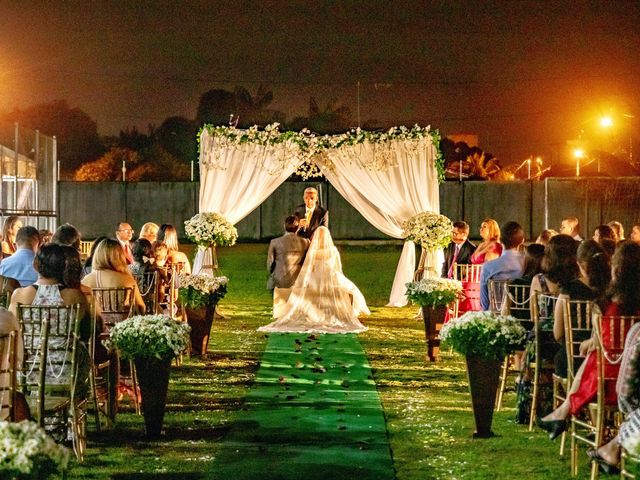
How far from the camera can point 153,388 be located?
7547mm

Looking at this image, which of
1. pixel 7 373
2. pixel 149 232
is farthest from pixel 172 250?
pixel 7 373

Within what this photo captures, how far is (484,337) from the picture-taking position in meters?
7.45

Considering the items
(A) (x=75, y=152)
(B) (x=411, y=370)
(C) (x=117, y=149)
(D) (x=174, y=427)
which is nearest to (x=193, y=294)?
(B) (x=411, y=370)

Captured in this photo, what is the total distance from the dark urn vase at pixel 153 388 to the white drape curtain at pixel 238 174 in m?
8.90

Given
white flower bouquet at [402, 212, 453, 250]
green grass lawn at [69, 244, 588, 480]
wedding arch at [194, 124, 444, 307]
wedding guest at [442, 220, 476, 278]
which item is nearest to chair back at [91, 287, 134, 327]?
green grass lawn at [69, 244, 588, 480]

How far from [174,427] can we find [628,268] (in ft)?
12.1

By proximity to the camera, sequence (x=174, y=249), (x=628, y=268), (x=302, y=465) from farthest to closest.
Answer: (x=174, y=249), (x=302, y=465), (x=628, y=268)

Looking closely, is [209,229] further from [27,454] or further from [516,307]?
[27,454]

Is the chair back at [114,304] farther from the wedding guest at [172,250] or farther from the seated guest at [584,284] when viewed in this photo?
the wedding guest at [172,250]

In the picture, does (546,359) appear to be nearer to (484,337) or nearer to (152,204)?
(484,337)

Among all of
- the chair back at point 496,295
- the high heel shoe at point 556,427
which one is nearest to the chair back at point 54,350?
the high heel shoe at point 556,427

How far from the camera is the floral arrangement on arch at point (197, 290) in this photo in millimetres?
11867

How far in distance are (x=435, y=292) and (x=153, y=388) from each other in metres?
4.96

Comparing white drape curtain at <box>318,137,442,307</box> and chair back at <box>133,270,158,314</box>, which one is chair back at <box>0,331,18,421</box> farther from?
white drape curtain at <box>318,137,442,307</box>
